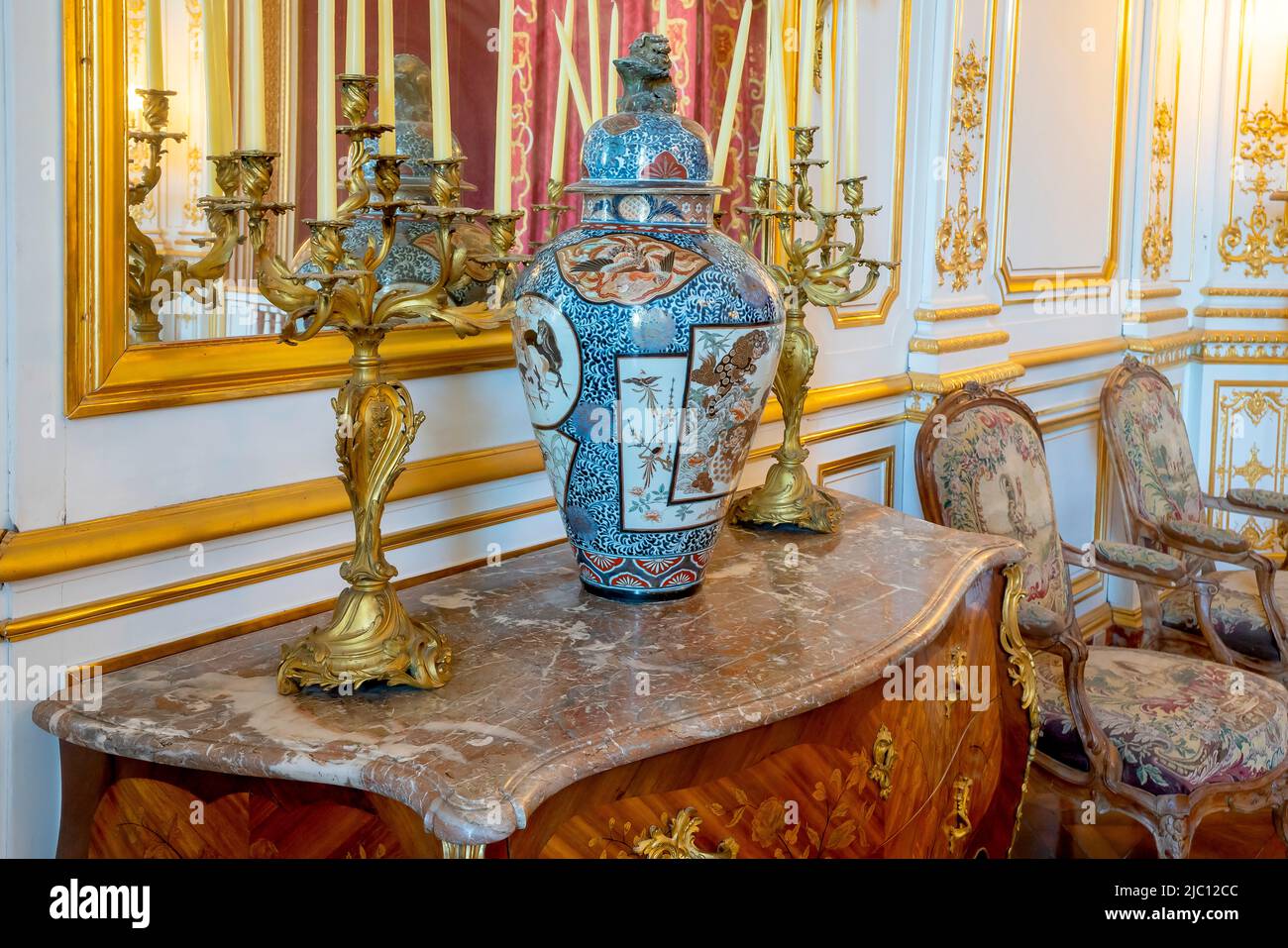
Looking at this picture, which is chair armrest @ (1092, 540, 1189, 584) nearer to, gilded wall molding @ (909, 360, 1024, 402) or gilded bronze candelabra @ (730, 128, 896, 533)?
gilded wall molding @ (909, 360, 1024, 402)

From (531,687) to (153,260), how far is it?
0.49 metres

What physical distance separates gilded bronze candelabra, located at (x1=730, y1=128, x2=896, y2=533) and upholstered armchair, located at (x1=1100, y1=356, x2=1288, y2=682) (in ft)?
3.70

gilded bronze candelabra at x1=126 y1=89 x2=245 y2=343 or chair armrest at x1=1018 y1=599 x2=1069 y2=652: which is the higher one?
gilded bronze candelabra at x1=126 y1=89 x2=245 y2=343

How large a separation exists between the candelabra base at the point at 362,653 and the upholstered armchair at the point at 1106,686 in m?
0.98

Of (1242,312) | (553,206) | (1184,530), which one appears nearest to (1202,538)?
(1184,530)

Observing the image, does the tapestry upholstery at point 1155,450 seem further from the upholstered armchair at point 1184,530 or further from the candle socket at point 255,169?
the candle socket at point 255,169

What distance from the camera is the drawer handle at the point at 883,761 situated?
1.22 meters

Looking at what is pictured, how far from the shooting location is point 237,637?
1.16 meters

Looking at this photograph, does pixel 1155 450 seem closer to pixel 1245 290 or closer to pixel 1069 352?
pixel 1069 352

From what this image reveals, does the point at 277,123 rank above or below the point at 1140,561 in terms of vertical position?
above

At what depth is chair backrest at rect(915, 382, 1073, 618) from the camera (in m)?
1.99

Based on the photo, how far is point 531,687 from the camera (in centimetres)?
103

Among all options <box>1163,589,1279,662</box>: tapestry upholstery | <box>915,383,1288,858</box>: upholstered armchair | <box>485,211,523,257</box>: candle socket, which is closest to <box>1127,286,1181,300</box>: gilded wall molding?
<box>1163,589,1279,662</box>: tapestry upholstery
